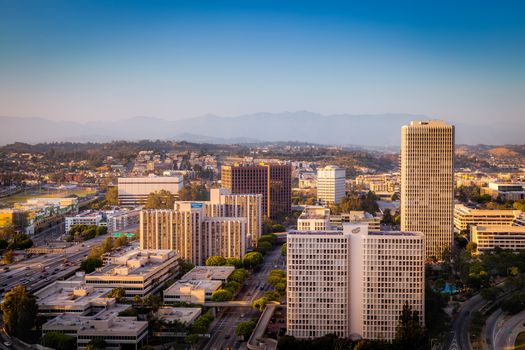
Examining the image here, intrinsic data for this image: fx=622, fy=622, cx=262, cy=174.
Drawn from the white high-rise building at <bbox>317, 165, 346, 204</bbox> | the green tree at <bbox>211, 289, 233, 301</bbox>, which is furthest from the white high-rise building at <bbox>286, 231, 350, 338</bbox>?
the white high-rise building at <bbox>317, 165, 346, 204</bbox>

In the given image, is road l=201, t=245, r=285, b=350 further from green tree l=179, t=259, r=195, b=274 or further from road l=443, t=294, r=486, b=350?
road l=443, t=294, r=486, b=350

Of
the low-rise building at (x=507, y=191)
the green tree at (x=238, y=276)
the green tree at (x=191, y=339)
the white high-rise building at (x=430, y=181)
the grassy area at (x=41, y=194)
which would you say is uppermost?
the white high-rise building at (x=430, y=181)

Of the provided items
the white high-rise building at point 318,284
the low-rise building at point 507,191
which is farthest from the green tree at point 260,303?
the low-rise building at point 507,191

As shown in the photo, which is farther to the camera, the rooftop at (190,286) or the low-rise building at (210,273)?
the low-rise building at (210,273)

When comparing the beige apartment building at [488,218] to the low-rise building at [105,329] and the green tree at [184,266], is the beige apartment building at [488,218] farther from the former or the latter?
the low-rise building at [105,329]

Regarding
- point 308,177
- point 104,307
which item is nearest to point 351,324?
point 104,307

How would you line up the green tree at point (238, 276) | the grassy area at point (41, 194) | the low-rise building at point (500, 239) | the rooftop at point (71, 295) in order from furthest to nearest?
1. the grassy area at point (41, 194)
2. the low-rise building at point (500, 239)
3. the green tree at point (238, 276)
4. the rooftop at point (71, 295)

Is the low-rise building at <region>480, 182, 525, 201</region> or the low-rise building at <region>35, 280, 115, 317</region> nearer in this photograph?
the low-rise building at <region>35, 280, 115, 317</region>
